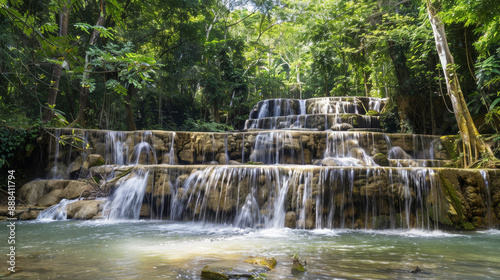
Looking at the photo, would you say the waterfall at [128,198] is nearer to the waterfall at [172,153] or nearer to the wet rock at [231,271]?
the waterfall at [172,153]

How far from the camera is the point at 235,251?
449cm

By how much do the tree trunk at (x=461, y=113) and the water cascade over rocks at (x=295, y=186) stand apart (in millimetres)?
957

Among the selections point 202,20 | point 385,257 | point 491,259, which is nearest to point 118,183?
point 385,257

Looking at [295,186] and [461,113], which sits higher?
[461,113]

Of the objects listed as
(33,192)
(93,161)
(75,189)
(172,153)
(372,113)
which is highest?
(372,113)

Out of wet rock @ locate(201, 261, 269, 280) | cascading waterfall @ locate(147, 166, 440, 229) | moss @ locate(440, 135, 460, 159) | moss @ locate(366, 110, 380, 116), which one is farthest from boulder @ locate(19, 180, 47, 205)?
moss @ locate(366, 110, 380, 116)

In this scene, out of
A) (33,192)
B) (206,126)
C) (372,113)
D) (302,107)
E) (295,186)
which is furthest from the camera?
(302,107)

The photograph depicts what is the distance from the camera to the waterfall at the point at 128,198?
26.6ft

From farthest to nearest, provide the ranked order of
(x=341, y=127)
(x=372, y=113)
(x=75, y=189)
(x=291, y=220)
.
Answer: (x=372, y=113) → (x=341, y=127) → (x=75, y=189) → (x=291, y=220)

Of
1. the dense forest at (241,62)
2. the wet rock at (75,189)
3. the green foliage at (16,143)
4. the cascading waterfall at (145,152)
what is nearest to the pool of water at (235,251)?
the wet rock at (75,189)

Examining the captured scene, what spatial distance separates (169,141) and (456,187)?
349 inches

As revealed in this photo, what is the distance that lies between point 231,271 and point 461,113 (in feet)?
30.1

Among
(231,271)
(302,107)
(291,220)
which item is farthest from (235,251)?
(302,107)

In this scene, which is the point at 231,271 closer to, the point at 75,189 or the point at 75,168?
the point at 75,189
